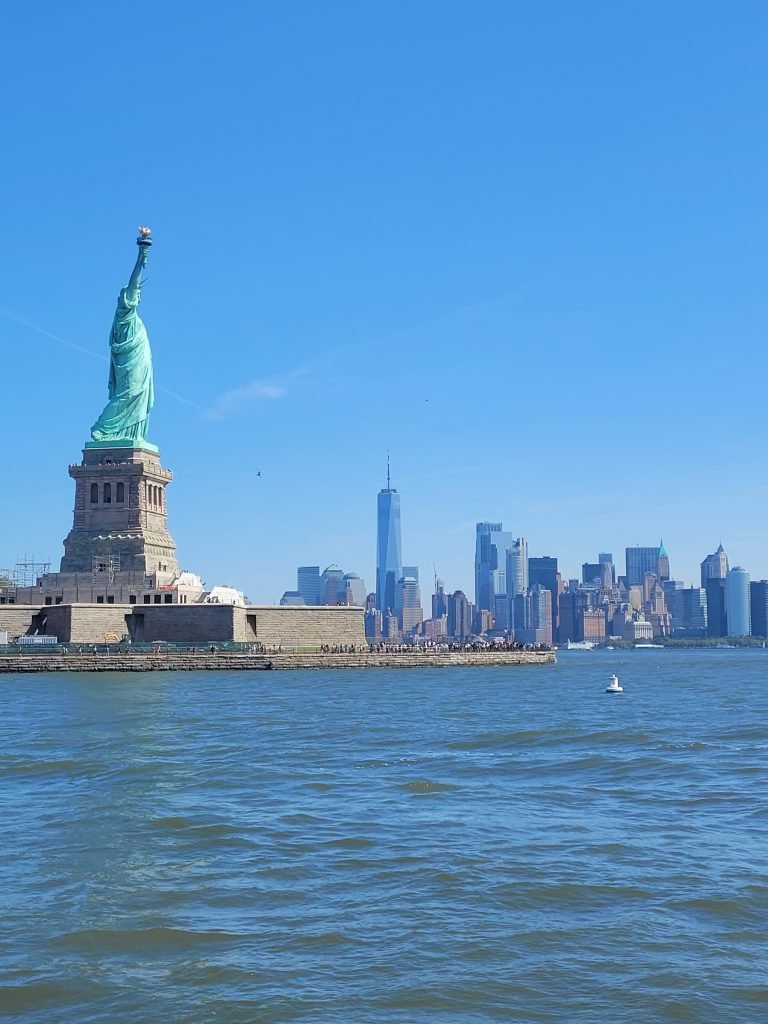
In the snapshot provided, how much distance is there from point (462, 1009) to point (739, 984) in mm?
2967

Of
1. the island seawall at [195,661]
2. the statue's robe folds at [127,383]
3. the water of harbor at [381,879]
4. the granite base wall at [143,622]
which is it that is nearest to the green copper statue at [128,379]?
the statue's robe folds at [127,383]

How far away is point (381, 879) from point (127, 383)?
274 ft

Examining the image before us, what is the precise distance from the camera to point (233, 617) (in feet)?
279

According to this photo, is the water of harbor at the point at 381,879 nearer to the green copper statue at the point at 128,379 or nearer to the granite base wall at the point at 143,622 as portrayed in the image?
the granite base wall at the point at 143,622

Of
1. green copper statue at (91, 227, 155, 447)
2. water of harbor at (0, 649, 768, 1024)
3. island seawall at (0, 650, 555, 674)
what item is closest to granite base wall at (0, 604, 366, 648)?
island seawall at (0, 650, 555, 674)

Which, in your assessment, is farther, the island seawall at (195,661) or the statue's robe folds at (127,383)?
the statue's robe folds at (127,383)

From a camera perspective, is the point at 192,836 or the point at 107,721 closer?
the point at 192,836

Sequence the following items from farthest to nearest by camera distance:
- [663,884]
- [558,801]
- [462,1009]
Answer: [558,801]
[663,884]
[462,1009]

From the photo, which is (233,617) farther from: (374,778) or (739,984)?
(739,984)

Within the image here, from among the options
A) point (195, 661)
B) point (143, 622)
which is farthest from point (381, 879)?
point (143, 622)

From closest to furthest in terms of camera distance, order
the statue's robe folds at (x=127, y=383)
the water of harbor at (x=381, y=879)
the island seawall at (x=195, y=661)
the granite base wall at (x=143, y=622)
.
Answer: the water of harbor at (x=381, y=879), the island seawall at (x=195, y=661), the granite base wall at (x=143, y=622), the statue's robe folds at (x=127, y=383)

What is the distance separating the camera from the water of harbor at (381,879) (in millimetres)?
12625

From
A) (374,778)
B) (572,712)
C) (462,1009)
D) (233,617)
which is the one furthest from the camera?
(233,617)

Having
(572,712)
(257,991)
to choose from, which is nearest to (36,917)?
(257,991)
